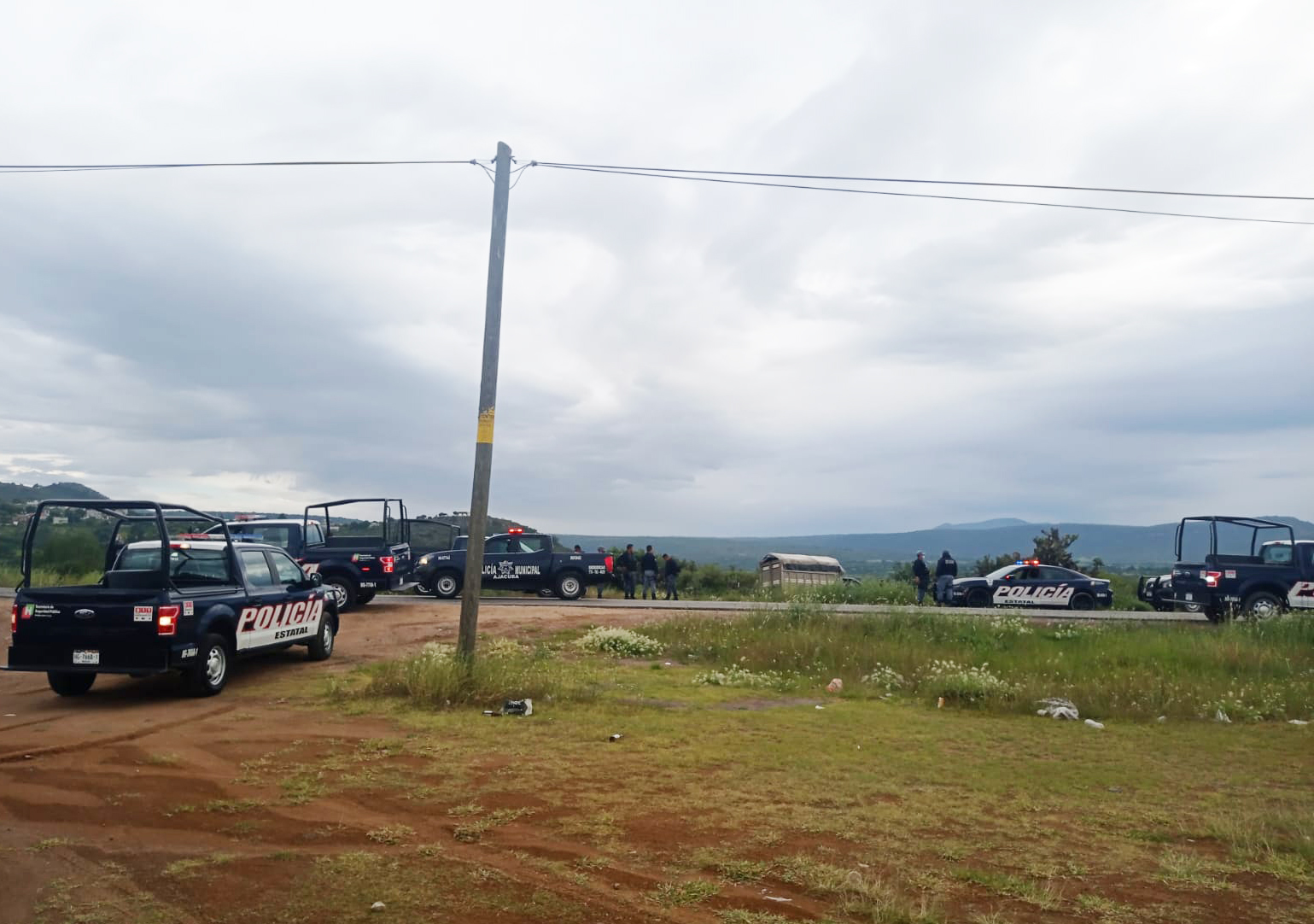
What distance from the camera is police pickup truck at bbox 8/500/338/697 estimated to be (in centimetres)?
1059

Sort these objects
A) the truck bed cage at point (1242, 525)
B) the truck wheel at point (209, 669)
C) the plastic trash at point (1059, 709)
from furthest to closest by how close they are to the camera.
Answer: the truck bed cage at point (1242, 525) → the plastic trash at point (1059, 709) → the truck wheel at point (209, 669)

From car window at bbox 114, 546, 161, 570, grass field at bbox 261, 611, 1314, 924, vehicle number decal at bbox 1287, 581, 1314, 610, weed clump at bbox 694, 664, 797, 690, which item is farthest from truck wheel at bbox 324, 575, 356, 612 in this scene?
vehicle number decal at bbox 1287, 581, 1314, 610

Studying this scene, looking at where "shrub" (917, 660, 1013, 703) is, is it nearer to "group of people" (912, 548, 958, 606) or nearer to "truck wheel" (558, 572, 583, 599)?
"truck wheel" (558, 572, 583, 599)

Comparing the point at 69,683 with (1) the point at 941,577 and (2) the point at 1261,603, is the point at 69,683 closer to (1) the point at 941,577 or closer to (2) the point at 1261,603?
(2) the point at 1261,603

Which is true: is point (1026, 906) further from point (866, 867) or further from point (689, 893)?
point (689, 893)

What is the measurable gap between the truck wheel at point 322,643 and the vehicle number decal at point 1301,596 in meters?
19.8

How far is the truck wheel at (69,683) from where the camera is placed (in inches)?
449

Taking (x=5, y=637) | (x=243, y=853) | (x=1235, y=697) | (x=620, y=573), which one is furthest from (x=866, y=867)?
(x=620, y=573)

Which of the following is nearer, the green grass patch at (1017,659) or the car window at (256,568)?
the green grass patch at (1017,659)

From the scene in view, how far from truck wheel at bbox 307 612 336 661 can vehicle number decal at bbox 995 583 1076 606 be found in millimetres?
19345

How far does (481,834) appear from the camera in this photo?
6172 millimetres

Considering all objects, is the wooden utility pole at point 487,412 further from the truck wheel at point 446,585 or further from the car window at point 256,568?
the truck wheel at point 446,585

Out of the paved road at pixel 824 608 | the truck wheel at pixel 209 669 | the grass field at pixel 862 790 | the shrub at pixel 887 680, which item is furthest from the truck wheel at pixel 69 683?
the paved road at pixel 824 608

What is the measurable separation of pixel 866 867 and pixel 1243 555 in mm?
20983
